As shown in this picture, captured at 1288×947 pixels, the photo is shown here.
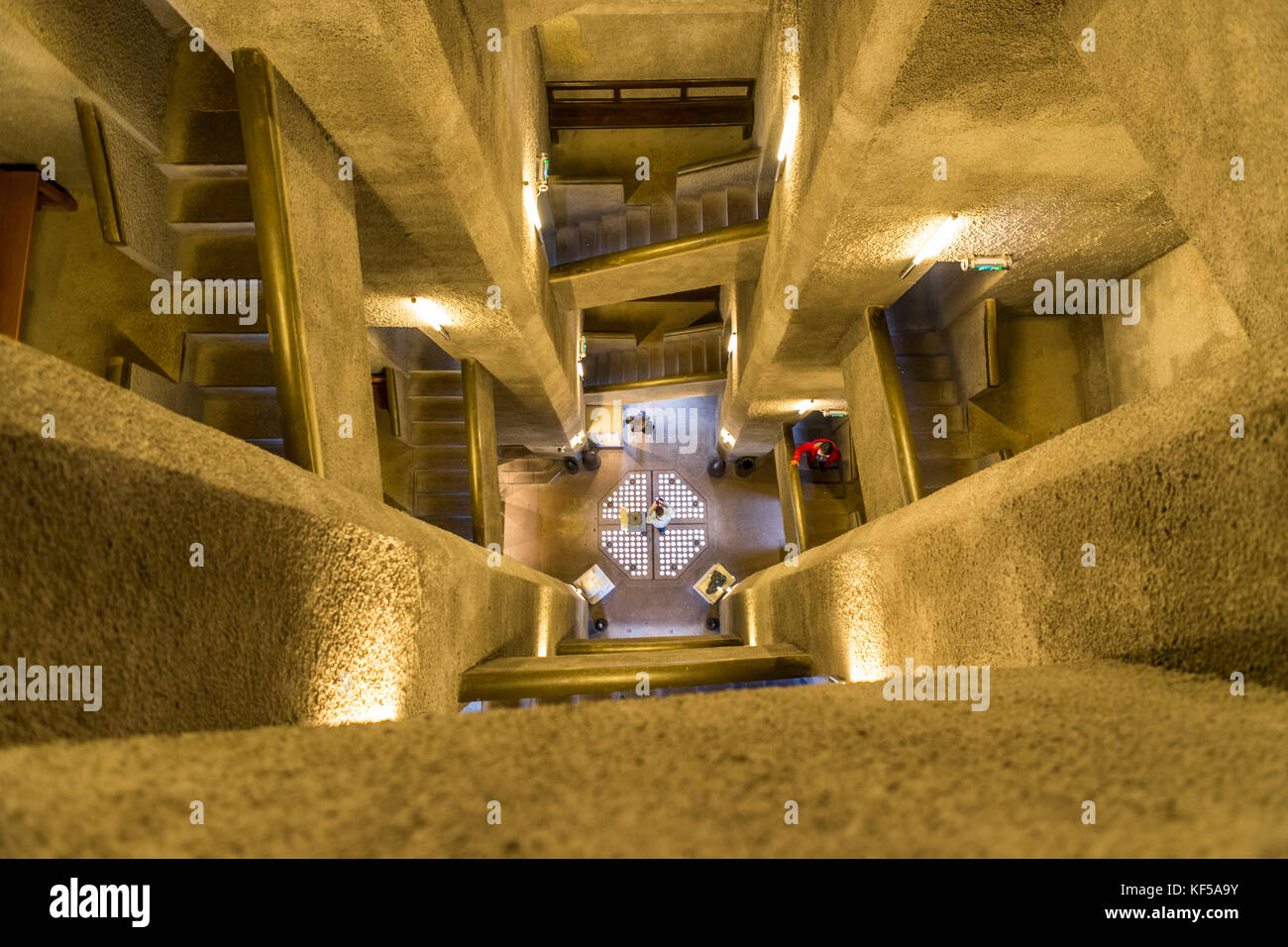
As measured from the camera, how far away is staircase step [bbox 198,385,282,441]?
10.2ft

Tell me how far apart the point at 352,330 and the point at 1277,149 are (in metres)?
3.10

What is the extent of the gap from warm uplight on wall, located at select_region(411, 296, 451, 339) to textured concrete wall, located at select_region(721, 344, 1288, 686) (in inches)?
150

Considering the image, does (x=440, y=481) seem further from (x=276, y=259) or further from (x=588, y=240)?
(x=276, y=259)

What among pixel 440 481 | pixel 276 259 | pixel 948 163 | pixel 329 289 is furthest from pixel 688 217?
pixel 276 259

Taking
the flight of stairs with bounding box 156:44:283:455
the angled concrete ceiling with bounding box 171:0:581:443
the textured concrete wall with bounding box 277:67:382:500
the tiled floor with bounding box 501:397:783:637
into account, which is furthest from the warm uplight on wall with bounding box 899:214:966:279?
the tiled floor with bounding box 501:397:783:637

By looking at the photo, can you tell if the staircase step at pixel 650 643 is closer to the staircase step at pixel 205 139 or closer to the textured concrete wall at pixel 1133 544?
the textured concrete wall at pixel 1133 544

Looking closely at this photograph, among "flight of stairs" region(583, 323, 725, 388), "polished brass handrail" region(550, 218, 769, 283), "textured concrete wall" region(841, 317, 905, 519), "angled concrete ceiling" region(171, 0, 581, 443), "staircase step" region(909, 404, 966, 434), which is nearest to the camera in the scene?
"angled concrete ceiling" region(171, 0, 581, 443)

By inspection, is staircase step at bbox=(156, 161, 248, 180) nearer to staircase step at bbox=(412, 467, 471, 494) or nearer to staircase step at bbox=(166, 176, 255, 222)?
staircase step at bbox=(166, 176, 255, 222)

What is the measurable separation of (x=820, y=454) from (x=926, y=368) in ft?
7.74

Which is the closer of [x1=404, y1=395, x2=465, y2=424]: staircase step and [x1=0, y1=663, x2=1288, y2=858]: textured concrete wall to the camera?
[x1=0, y1=663, x2=1288, y2=858]: textured concrete wall

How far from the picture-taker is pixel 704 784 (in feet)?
2.47

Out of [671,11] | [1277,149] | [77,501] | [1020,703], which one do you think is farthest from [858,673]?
[671,11]

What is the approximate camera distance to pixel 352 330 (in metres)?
2.91

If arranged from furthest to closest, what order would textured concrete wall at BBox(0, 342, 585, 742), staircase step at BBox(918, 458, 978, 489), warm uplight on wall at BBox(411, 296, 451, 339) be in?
staircase step at BBox(918, 458, 978, 489)
warm uplight on wall at BBox(411, 296, 451, 339)
textured concrete wall at BBox(0, 342, 585, 742)
